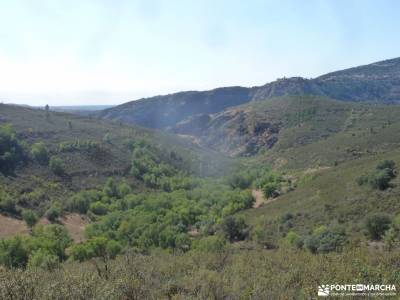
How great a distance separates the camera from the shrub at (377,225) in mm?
26500

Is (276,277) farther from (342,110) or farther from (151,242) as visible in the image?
(342,110)

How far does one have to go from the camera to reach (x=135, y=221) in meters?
44.1

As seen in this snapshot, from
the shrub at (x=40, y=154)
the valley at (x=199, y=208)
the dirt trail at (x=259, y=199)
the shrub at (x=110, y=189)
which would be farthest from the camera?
the shrub at (x=40, y=154)

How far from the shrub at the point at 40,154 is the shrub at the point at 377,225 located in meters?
56.3

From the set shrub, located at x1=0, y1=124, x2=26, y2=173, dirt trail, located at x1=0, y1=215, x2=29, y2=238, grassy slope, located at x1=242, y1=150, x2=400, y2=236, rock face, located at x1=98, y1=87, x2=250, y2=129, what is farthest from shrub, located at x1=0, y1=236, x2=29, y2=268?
rock face, located at x1=98, y1=87, x2=250, y2=129

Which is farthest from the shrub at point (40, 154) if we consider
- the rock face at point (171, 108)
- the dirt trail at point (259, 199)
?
the rock face at point (171, 108)

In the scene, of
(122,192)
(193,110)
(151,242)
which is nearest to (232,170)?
(122,192)

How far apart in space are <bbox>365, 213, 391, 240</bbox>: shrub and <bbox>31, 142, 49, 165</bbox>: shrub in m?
56.3

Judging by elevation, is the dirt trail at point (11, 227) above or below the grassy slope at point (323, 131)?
below

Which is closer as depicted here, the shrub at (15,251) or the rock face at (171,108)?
the shrub at (15,251)

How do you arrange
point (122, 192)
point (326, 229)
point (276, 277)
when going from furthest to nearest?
point (122, 192), point (326, 229), point (276, 277)

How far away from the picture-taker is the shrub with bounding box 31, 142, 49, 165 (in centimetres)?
6688

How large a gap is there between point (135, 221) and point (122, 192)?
18.5 m

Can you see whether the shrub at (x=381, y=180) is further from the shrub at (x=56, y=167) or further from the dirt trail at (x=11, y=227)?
the shrub at (x=56, y=167)
